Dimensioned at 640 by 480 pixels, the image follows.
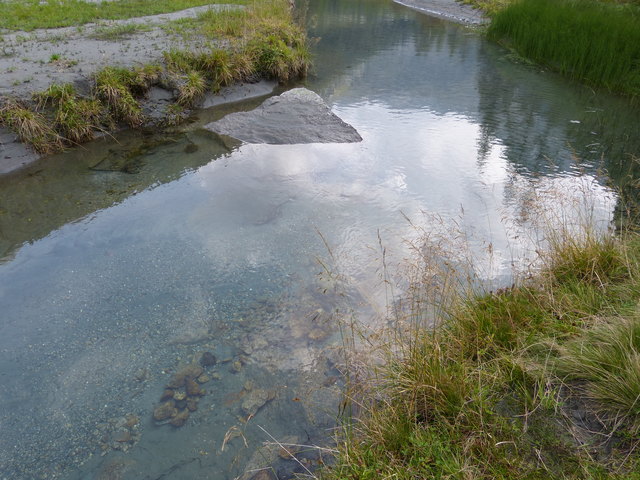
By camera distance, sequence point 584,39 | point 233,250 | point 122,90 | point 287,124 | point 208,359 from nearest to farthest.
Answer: point 208,359 → point 233,250 → point 122,90 → point 287,124 → point 584,39

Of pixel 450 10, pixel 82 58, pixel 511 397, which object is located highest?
pixel 82 58

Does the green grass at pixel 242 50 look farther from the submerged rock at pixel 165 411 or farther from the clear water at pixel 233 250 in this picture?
the submerged rock at pixel 165 411

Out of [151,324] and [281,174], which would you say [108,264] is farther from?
[281,174]

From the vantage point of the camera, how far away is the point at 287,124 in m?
9.09

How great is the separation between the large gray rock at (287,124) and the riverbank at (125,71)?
1.12 meters

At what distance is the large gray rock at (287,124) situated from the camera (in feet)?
28.8

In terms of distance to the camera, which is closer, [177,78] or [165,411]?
[165,411]

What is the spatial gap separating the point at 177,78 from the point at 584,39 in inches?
368

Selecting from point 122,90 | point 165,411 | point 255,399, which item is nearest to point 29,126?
point 122,90

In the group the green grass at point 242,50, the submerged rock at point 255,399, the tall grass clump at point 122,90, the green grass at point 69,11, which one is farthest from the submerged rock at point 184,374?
the green grass at point 69,11

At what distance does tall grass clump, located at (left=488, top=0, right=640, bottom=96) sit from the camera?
10.5m

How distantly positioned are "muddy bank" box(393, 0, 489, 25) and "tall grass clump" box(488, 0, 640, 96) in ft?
16.8

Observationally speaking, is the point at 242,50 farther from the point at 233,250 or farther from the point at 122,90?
the point at 233,250

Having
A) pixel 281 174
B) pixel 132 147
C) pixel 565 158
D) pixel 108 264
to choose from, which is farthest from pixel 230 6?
pixel 108 264
